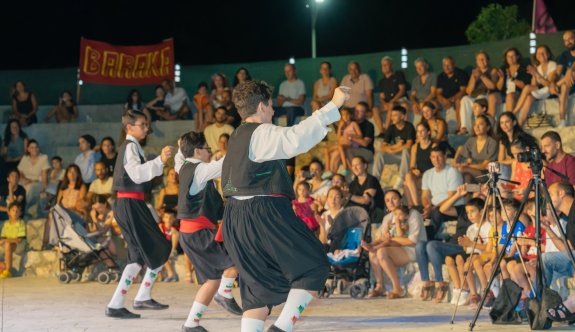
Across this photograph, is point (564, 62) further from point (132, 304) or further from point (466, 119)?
point (132, 304)

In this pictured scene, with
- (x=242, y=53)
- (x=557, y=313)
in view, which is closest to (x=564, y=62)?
(x=557, y=313)

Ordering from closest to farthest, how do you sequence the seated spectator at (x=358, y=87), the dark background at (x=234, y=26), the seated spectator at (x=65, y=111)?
1. the seated spectator at (x=358, y=87)
2. the seated spectator at (x=65, y=111)
3. the dark background at (x=234, y=26)

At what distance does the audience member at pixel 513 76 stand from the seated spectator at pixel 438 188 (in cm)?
192

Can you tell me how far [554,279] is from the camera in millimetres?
9148

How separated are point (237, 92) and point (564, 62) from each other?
777 cm

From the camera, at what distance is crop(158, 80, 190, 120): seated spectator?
1623cm

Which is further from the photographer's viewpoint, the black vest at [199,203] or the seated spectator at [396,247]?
the seated spectator at [396,247]

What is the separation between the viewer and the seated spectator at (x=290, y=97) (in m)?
15.0

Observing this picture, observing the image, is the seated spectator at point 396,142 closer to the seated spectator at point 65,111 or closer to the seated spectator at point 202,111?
the seated spectator at point 202,111

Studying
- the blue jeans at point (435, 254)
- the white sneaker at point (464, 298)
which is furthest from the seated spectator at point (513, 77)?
the white sneaker at point (464, 298)

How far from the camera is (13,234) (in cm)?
1330

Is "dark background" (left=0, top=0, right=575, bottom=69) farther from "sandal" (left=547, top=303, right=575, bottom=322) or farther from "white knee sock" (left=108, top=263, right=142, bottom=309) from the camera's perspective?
"sandal" (left=547, top=303, right=575, bottom=322)

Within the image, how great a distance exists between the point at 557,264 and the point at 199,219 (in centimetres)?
309

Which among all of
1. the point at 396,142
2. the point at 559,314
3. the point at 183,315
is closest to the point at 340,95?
the point at 559,314
